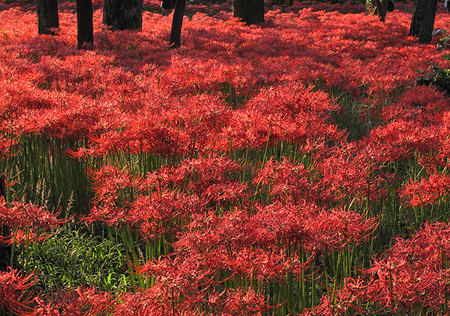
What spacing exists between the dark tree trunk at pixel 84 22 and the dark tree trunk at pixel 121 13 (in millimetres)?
2586

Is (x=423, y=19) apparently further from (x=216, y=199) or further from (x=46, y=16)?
Result: (x=216, y=199)

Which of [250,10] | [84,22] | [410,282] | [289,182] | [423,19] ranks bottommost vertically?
[410,282]

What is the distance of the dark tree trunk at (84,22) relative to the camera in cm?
1086

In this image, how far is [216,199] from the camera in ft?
9.06

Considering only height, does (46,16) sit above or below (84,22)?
above

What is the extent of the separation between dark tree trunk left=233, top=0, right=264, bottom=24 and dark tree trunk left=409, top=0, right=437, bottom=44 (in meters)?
5.90

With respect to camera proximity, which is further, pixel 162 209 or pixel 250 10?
pixel 250 10

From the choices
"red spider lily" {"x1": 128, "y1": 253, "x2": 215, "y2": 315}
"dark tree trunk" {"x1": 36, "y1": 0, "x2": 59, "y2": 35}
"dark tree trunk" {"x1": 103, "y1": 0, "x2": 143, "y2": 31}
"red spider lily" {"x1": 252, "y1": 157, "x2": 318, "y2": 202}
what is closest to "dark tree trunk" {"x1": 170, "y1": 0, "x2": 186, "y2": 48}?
"dark tree trunk" {"x1": 103, "y1": 0, "x2": 143, "y2": 31}

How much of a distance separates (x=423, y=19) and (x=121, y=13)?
10124 millimetres

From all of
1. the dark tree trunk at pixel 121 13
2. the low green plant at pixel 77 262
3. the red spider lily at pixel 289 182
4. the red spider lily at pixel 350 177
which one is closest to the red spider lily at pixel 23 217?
the low green plant at pixel 77 262

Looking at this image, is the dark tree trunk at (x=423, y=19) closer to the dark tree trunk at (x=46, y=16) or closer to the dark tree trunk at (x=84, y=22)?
the dark tree trunk at (x=84, y=22)

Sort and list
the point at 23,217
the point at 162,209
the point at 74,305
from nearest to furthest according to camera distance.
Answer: the point at 74,305 < the point at 23,217 < the point at 162,209

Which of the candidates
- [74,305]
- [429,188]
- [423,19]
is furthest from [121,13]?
[74,305]

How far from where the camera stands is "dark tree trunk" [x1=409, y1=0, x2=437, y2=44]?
1439 centimetres
